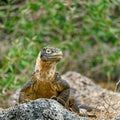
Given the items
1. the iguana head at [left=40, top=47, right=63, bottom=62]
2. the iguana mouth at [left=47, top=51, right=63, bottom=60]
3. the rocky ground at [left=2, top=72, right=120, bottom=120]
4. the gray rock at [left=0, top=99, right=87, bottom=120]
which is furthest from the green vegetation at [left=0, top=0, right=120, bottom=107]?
the gray rock at [left=0, top=99, right=87, bottom=120]

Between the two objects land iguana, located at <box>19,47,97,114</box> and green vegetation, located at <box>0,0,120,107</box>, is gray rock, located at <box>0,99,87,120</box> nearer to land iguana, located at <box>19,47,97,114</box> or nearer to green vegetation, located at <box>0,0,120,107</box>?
land iguana, located at <box>19,47,97,114</box>

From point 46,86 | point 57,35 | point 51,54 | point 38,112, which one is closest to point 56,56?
point 51,54

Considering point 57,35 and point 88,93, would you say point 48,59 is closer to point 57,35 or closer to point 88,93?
point 88,93

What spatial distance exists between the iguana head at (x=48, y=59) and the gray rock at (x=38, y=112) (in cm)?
128

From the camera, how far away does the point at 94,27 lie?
12.8 meters

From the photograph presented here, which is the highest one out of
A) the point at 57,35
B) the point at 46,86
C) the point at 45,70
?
the point at 45,70

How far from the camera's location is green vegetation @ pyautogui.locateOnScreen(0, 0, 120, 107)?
34.9 ft

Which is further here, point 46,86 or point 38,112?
point 46,86

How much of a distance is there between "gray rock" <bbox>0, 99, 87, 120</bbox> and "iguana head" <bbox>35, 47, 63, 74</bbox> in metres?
1.28

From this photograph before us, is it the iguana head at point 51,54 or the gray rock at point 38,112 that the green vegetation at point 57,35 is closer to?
the iguana head at point 51,54

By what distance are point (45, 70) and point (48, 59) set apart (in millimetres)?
304

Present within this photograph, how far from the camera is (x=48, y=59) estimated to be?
6.60 meters

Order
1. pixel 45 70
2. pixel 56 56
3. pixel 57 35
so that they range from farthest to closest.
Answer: pixel 57 35 → pixel 45 70 → pixel 56 56

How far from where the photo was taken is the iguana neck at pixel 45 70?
6804mm
